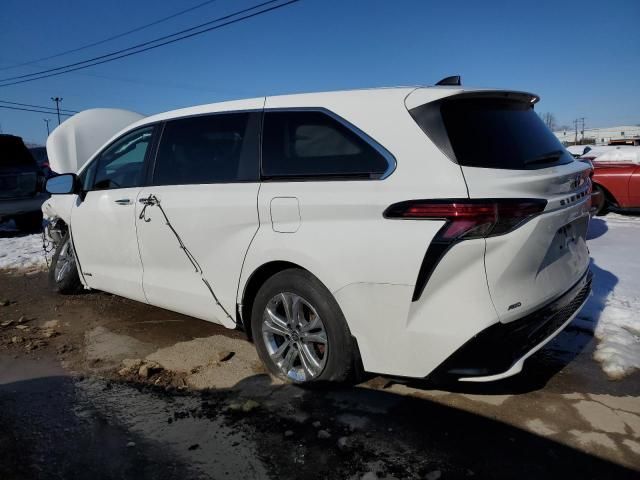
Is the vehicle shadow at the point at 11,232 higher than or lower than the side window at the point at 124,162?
lower

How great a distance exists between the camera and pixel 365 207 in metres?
2.62

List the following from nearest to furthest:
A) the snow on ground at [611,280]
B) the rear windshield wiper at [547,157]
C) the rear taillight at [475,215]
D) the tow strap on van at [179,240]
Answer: the rear taillight at [475,215], the rear windshield wiper at [547,157], the tow strap on van at [179,240], the snow on ground at [611,280]

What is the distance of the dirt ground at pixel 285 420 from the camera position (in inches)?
95.8

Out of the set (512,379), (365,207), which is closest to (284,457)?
(365,207)

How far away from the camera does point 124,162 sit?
4.48 m

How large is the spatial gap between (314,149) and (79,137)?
682cm

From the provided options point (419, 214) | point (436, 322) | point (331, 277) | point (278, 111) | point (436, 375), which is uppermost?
point (278, 111)

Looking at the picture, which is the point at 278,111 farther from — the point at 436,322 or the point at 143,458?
the point at 143,458

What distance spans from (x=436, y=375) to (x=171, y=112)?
9.63ft

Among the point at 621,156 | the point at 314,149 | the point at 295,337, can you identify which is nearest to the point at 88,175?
the point at 314,149

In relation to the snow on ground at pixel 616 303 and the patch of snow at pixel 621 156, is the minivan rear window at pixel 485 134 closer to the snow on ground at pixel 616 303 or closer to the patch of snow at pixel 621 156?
the snow on ground at pixel 616 303

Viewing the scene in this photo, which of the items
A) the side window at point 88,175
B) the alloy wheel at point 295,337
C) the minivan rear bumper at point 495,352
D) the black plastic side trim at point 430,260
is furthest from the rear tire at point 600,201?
the side window at point 88,175

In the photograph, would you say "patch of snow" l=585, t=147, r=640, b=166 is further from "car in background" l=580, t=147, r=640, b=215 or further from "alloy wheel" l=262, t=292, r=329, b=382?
"alloy wheel" l=262, t=292, r=329, b=382

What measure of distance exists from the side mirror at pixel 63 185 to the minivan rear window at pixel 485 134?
3434 mm
